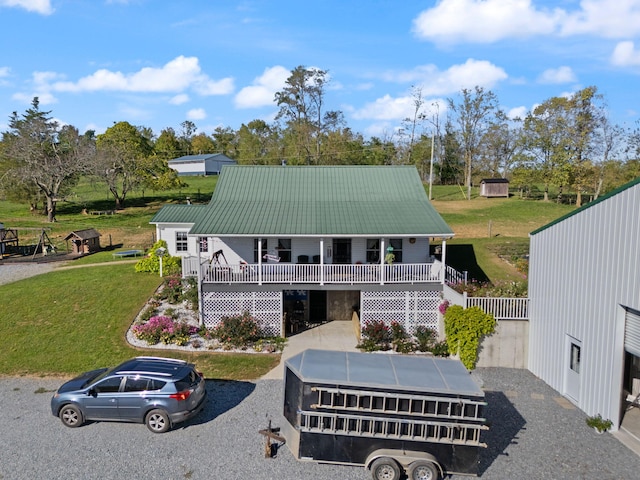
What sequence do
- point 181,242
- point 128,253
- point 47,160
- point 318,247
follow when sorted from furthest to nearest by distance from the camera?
point 47,160 < point 128,253 < point 181,242 < point 318,247

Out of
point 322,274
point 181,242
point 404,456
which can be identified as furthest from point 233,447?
point 181,242

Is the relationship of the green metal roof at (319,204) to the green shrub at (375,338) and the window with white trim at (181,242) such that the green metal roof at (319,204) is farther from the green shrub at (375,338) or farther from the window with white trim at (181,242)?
the window with white trim at (181,242)

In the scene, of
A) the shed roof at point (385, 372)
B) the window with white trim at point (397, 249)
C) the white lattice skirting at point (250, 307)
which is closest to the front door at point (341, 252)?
the window with white trim at point (397, 249)

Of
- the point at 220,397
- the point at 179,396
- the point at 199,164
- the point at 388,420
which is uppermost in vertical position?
the point at 199,164

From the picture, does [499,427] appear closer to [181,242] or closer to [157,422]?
[157,422]

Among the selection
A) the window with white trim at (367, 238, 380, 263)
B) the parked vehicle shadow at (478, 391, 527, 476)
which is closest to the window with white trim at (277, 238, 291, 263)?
the window with white trim at (367, 238, 380, 263)

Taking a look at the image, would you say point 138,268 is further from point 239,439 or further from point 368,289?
point 239,439
